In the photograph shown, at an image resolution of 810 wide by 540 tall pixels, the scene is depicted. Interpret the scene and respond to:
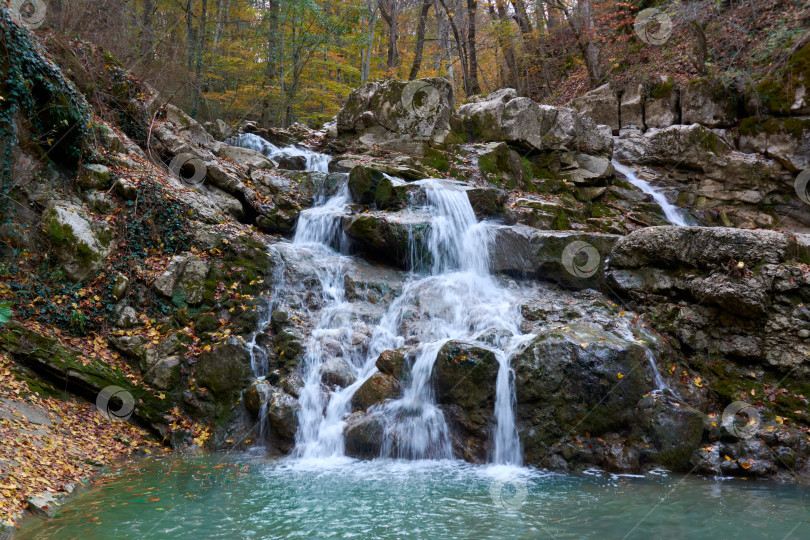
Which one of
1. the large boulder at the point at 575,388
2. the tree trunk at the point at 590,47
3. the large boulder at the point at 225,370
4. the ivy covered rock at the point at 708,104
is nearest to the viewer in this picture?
the large boulder at the point at 575,388

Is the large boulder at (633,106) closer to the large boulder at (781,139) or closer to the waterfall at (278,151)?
the large boulder at (781,139)

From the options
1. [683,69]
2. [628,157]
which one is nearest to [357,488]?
[628,157]

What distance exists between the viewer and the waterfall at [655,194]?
12778mm

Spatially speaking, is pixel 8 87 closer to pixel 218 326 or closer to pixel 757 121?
pixel 218 326


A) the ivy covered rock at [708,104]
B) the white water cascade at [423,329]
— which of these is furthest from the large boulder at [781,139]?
the white water cascade at [423,329]

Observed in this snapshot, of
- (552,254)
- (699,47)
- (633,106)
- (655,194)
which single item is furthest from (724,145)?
(552,254)

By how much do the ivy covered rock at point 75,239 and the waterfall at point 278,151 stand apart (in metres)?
5.96

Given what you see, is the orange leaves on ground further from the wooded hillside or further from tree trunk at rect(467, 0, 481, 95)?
tree trunk at rect(467, 0, 481, 95)

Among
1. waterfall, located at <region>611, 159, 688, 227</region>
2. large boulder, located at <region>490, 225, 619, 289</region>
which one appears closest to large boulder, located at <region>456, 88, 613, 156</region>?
waterfall, located at <region>611, 159, 688, 227</region>

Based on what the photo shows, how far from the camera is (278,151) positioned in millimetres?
13625

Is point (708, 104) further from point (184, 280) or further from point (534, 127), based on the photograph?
point (184, 280)

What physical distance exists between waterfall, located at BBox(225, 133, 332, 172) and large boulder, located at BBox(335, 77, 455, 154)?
1.43m

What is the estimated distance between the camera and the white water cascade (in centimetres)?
627

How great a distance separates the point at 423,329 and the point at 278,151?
26.7 ft
